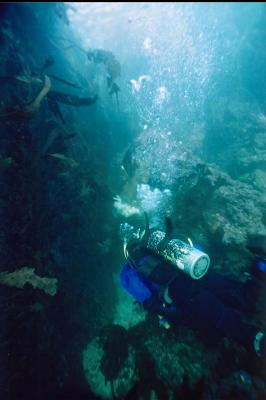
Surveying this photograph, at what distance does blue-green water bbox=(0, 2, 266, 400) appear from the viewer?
11.4 ft

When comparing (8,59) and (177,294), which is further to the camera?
(8,59)

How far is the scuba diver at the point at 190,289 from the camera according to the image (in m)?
3.61

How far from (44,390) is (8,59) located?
20.3 feet

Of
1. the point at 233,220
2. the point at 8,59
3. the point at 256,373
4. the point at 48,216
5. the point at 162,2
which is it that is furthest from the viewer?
the point at 162,2

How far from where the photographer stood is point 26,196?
3953 millimetres

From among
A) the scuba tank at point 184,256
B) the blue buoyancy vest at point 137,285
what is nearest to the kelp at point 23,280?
the blue buoyancy vest at point 137,285

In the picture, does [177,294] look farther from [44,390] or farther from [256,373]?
[44,390]

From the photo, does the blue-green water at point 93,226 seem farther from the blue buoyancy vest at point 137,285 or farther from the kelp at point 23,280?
the blue buoyancy vest at point 137,285

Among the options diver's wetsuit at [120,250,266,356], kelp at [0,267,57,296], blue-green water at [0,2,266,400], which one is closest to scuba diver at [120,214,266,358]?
diver's wetsuit at [120,250,266,356]

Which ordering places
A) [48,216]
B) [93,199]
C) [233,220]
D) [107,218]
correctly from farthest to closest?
[107,218], [93,199], [233,220], [48,216]

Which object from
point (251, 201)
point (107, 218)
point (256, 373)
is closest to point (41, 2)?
point (107, 218)

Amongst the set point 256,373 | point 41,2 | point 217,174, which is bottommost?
point 256,373

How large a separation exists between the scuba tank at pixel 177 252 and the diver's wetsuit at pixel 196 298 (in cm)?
17

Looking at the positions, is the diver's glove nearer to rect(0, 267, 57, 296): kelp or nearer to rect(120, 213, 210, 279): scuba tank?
rect(120, 213, 210, 279): scuba tank
